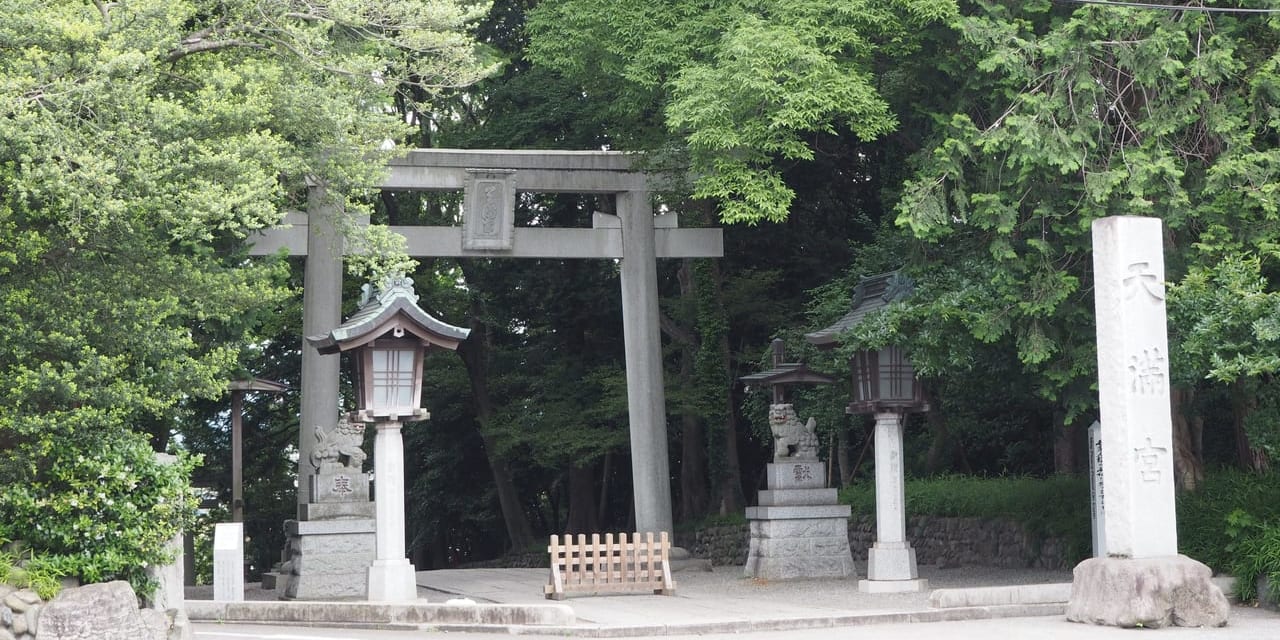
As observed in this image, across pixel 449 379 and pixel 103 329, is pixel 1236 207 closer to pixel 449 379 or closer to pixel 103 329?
pixel 103 329

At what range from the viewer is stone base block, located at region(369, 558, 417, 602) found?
14.3 meters

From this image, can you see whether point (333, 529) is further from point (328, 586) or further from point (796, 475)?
point (796, 475)

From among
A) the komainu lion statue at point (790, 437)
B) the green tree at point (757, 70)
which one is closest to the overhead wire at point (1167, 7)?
the green tree at point (757, 70)

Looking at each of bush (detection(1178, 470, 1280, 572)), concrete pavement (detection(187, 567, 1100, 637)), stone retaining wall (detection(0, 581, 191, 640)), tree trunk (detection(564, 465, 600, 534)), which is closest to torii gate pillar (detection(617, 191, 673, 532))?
concrete pavement (detection(187, 567, 1100, 637))

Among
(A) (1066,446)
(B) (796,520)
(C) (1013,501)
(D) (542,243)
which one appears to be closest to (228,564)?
(B) (796,520)

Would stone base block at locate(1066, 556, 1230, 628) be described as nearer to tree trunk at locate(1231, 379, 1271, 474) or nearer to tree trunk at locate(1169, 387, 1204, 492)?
tree trunk at locate(1231, 379, 1271, 474)

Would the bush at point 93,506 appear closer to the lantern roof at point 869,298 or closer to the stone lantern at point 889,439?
the stone lantern at point 889,439

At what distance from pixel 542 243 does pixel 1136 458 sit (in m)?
11.7

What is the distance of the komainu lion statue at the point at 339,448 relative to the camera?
1744cm

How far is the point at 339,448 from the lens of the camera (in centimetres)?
1747

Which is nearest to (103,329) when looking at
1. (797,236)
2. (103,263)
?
(103,263)

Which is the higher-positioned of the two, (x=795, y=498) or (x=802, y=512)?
(x=795, y=498)

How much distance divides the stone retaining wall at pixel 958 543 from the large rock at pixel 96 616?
12944 mm

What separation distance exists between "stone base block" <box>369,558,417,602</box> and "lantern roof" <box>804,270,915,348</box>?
239 inches
